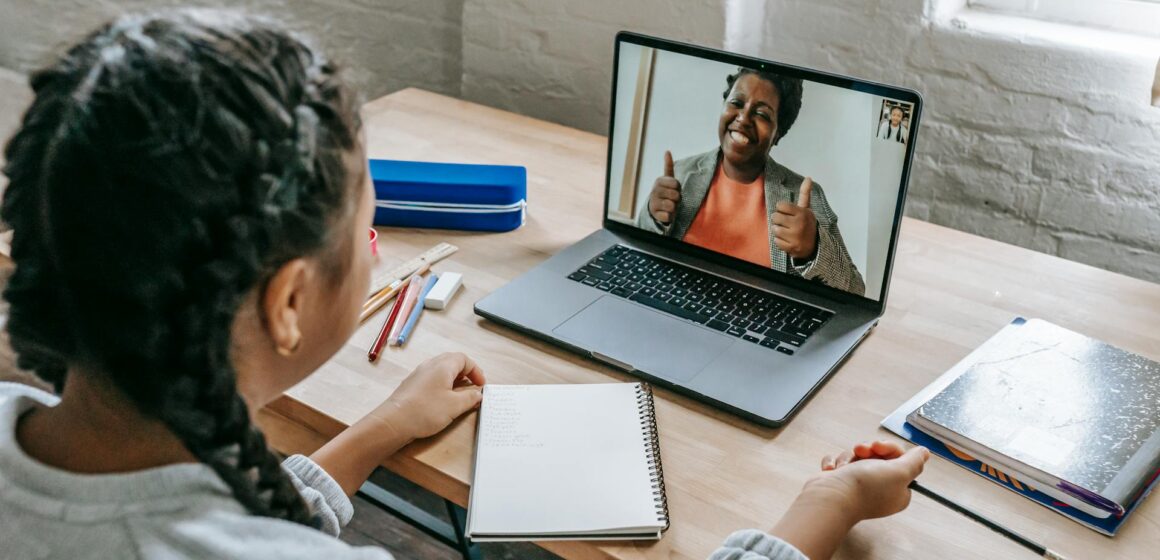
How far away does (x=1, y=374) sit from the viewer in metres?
A: 1.27

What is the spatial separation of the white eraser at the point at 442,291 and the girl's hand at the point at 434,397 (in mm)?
132

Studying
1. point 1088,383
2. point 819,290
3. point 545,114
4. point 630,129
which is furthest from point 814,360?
point 545,114

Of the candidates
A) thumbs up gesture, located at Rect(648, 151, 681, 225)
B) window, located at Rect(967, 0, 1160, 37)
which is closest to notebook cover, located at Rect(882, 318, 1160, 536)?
thumbs up gesture, located at Rect(648, 151, 681, 225)

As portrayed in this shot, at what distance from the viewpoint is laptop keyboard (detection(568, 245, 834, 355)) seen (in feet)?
3.33

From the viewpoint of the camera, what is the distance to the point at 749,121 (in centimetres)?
106

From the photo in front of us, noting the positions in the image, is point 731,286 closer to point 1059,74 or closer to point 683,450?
point 683,450

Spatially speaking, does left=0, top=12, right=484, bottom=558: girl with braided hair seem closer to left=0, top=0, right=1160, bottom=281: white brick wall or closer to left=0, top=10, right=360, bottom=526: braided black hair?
left=0, top=10, right=360, bottom=526: braided black hair

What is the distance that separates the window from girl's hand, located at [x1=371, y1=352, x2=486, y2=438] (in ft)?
3.68

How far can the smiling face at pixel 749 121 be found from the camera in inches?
41.2

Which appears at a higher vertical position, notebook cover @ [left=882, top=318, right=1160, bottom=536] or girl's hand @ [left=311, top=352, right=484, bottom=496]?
notebook cover @ [left=882, top=318, right=1160, bottom=536]

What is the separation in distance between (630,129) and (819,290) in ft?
0.94

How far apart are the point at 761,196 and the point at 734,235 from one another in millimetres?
59

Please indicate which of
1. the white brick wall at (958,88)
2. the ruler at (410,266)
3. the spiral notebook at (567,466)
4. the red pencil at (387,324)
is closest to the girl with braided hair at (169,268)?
the spiral notebook at (567,466)

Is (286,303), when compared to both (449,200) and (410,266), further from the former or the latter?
(449,200)
